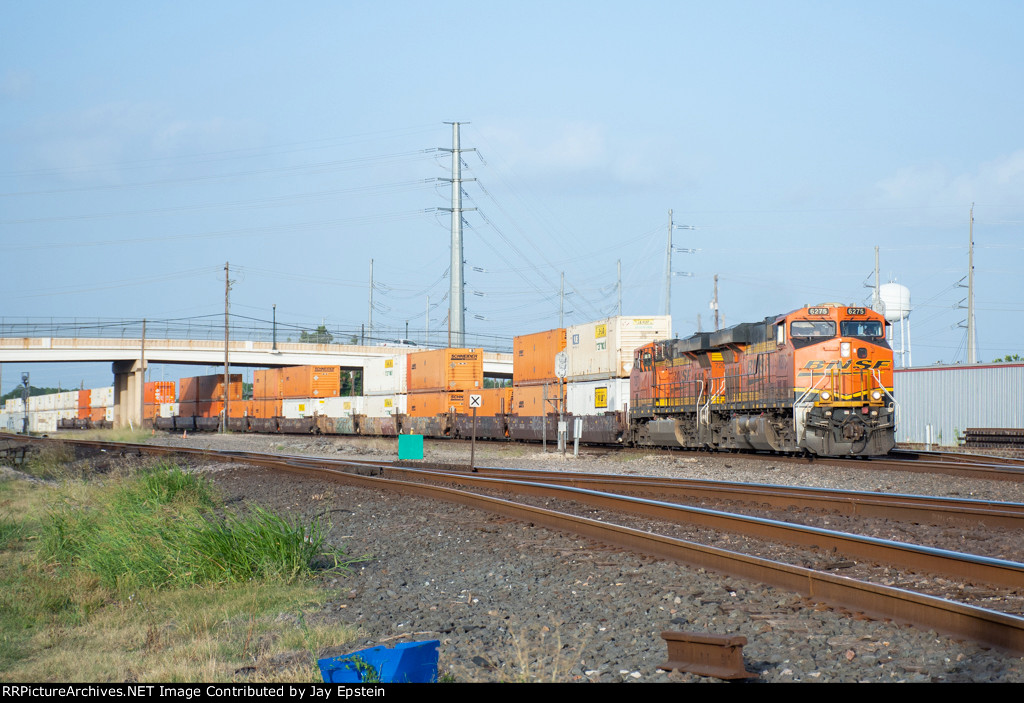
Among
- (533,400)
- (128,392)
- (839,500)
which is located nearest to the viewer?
(839,500)

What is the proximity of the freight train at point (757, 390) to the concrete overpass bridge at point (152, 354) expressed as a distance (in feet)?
106

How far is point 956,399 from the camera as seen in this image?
100 feet

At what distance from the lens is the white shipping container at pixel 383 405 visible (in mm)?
40938

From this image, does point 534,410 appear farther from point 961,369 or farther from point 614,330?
point 961,369

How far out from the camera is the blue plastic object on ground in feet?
13.2

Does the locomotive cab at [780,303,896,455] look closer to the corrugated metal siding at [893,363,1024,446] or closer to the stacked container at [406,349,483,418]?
the corrugated metal siding at [893,363,1024,446]

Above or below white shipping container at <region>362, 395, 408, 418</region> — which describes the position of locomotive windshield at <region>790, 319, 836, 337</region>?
above

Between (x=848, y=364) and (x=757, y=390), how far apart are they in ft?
7.20

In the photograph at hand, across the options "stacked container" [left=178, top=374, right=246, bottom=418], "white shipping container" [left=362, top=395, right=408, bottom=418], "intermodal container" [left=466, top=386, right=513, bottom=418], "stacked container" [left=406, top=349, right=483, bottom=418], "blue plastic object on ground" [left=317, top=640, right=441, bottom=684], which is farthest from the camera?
"stacked container" [left=178, top=374, right=246, bottom=418]

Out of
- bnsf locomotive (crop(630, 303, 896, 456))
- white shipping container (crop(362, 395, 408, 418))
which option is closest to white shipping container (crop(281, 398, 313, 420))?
white shipping container (crop(362, 395, 408, 418))

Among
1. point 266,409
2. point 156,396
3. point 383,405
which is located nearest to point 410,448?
point 383,405

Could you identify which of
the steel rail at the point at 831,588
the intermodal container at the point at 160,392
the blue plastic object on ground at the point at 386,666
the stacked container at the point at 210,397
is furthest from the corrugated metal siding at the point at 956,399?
the intermodal container at the point at 160,392

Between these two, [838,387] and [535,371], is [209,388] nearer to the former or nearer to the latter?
[535,371]

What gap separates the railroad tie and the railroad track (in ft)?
4.66
